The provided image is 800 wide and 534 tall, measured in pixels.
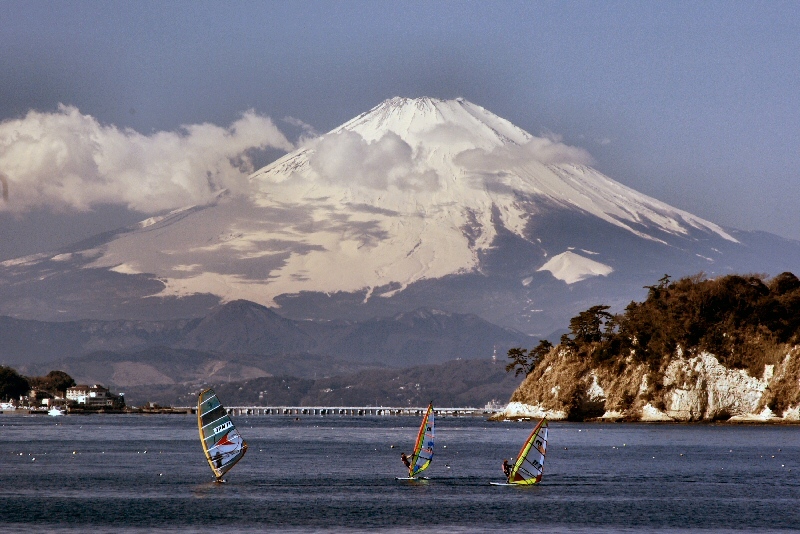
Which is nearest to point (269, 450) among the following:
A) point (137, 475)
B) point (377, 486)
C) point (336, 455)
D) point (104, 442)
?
point (336, 455)

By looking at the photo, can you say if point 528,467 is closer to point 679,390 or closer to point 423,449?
point 423,449

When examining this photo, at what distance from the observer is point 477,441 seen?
156 m

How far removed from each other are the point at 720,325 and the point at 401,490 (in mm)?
102540

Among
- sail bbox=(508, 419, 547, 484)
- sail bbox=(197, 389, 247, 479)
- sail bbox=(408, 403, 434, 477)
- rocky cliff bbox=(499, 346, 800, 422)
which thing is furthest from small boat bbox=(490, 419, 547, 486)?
rocky cliff bbox=(499, 346, 800, 422)

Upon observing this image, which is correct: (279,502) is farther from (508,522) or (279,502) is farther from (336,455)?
(336,455)

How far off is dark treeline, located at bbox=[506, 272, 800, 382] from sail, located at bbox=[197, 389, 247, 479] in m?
99.0

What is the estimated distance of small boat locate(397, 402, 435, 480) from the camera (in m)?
87.2

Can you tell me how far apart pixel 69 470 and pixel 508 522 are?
45824 millimetres

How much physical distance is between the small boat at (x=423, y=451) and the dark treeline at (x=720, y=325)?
3521 inches

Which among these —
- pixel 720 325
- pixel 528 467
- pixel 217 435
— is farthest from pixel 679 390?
pixel 217 435

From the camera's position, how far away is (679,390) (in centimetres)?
18138

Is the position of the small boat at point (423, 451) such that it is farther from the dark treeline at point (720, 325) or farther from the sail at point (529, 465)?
the dark treeline at point (720, 325)

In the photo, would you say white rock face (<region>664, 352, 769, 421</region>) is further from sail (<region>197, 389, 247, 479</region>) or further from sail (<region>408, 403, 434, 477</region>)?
sail (<region>197, 389, 247, 479</region>)

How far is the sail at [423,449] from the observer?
286ft
